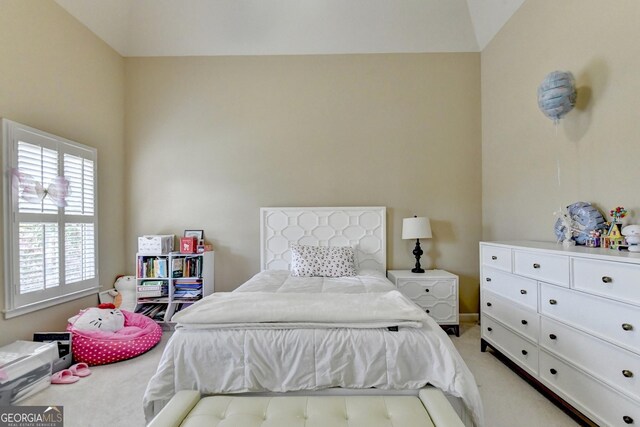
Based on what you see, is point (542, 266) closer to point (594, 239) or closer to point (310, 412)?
point (594, 239)

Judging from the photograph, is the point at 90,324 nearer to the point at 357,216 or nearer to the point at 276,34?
the point at 357,216

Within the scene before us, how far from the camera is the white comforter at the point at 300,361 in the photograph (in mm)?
1524

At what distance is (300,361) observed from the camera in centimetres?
154

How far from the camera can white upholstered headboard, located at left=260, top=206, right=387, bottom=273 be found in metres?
3.59

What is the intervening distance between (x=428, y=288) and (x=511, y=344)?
96 centimetres

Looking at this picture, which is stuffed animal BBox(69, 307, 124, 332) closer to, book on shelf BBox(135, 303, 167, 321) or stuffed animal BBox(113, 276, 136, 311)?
book on shelf BBox(135, 303, 167, 321)

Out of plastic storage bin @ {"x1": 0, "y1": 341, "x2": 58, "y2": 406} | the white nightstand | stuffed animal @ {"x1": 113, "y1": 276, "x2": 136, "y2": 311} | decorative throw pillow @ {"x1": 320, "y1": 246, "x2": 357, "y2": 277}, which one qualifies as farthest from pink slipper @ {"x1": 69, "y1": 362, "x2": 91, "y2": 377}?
the white nightstand

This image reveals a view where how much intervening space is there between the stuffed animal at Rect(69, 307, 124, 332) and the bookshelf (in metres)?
0.46

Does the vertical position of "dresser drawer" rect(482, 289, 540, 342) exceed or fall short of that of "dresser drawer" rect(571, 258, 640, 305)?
it falls short

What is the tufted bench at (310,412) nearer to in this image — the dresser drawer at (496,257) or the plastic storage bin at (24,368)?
the dresser drawer at (496,257)

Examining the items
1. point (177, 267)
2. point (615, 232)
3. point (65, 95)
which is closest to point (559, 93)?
point (615, 232)

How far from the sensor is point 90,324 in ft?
8.89

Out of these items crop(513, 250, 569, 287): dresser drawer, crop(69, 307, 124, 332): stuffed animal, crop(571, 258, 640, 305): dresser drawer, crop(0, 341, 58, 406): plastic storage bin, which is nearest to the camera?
crop(571, 258, 640, 305): dresser drawer

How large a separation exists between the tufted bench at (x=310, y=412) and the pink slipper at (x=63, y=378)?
1.57m
